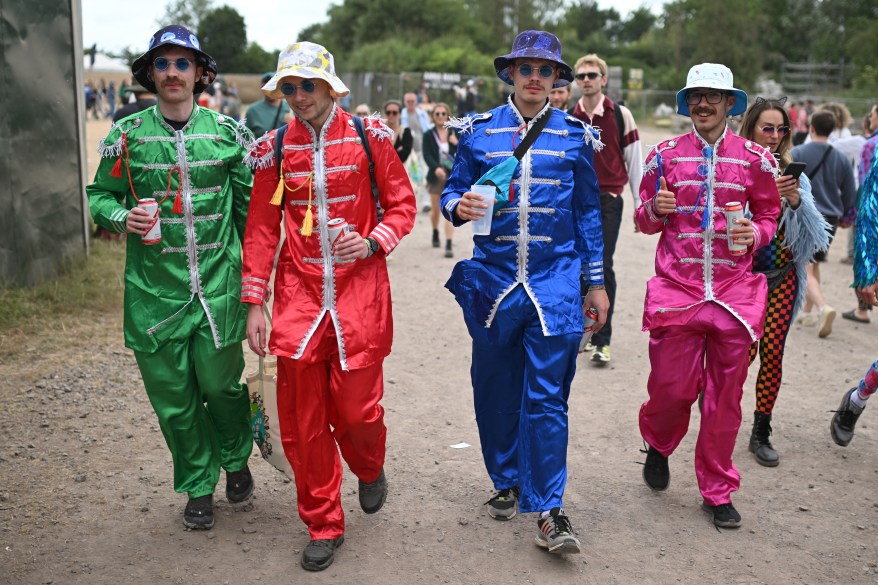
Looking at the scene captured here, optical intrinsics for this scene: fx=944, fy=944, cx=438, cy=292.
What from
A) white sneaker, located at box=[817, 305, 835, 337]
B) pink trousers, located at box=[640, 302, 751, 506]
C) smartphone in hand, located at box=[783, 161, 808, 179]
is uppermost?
smartphone in hand, located at box=[783, 161, 808, 179]

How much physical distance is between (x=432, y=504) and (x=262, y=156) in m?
1.97

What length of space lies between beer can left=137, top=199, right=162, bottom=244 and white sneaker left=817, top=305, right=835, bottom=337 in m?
6.63

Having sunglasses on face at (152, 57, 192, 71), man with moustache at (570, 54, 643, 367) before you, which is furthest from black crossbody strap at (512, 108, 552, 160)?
man with moustache at (570, 54, 643, 367)

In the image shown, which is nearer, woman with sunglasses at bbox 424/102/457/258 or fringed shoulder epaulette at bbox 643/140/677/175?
fringed shoulder epaulette at bbox 643/140/677/175

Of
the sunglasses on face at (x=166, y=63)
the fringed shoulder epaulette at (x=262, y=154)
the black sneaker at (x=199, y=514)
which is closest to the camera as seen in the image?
the fringed shoulder epaulette at (x=262, y=154)

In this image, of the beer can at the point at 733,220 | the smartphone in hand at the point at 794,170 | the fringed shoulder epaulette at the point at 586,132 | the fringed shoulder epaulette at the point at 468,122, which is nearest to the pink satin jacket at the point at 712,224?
the beer can at the point at 733,220

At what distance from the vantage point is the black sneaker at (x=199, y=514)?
456 cm

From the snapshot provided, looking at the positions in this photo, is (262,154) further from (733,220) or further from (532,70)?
(733,220)

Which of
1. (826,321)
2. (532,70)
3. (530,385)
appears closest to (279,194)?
(532,70)

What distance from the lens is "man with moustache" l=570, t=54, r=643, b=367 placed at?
732cm

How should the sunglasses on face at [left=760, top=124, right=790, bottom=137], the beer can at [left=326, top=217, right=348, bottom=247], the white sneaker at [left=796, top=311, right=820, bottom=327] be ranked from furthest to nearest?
the white sneaker at [left=796, top=311, right=820, bottom=327] < the sunglasses on face at [left=760, top=124, right=790, bottom=137] < the beer can at [left=326, top=217, right=348, bottom=247]

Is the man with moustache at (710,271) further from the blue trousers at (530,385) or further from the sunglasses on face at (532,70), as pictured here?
the sunglasses on face at (532,70)

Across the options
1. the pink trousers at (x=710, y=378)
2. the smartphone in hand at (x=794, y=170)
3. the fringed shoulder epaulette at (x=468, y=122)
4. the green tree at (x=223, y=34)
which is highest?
the green tree at (x=223, y=34)

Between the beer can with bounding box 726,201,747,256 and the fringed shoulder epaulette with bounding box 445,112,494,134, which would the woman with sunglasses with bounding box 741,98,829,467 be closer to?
A: the beer can with bounding box 726,201,747,256
